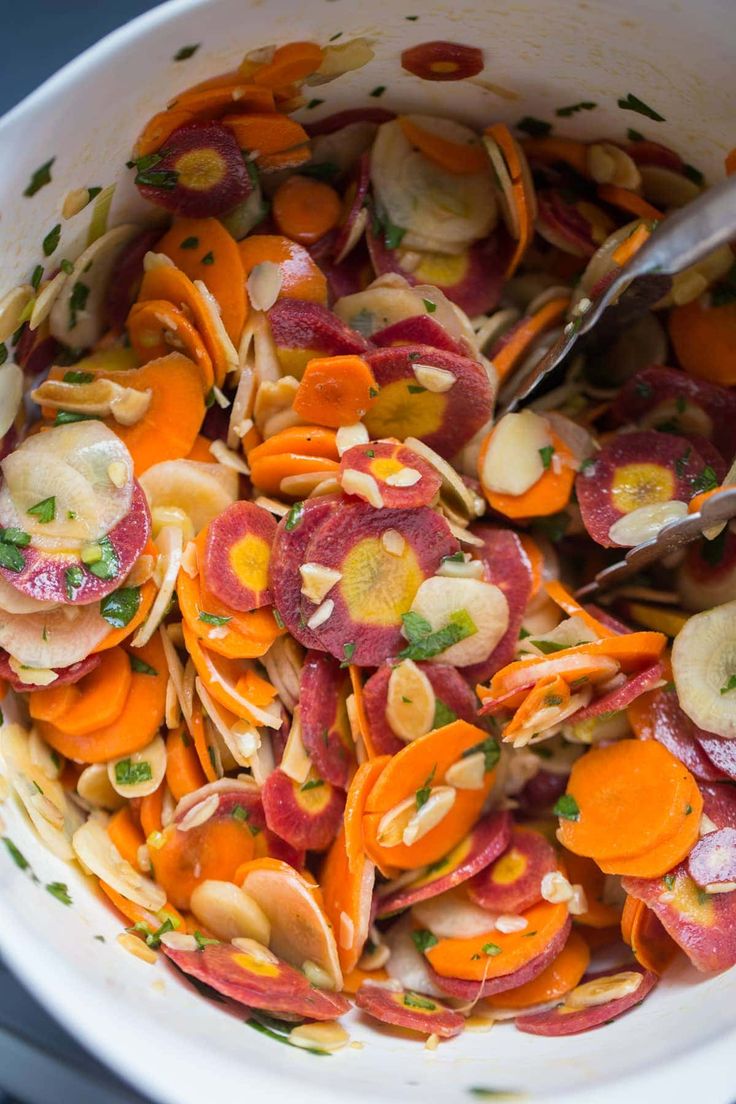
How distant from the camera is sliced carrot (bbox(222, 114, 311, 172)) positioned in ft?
3.17

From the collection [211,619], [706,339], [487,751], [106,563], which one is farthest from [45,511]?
[706,339]

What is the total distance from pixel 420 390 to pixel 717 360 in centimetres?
35

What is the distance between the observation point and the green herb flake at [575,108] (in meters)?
1.03

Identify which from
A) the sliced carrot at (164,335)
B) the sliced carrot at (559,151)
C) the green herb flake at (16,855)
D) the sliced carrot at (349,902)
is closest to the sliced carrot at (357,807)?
the sliced carrot at (349,902)

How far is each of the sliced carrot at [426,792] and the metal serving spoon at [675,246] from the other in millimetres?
429

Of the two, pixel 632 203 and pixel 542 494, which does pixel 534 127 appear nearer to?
pixel 632 203

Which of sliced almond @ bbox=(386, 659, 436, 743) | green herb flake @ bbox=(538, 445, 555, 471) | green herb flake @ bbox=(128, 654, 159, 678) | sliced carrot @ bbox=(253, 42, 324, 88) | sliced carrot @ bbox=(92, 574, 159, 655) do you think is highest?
sliced carrot @ bbox=(253, 42, 324, 88)

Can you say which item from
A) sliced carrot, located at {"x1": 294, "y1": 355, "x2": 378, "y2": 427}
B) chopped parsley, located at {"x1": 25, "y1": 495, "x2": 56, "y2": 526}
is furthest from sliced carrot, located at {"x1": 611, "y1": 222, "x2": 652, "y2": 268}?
chopped parsley, located at {"x1": 25, "y1": 495, "x2": 56, "y2": 526}

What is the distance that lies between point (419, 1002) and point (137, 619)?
498 mm

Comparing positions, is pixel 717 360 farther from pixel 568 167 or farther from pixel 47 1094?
pixel 47 1094

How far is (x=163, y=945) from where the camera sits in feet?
3.15

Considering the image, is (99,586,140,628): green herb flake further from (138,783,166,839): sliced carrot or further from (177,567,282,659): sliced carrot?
(138,783,166,839): sliced carrot

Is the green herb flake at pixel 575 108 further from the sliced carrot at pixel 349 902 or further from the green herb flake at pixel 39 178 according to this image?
the sliced carrot at pixel 349 902

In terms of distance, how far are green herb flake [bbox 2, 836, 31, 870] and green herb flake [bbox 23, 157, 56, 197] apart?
573 mm
